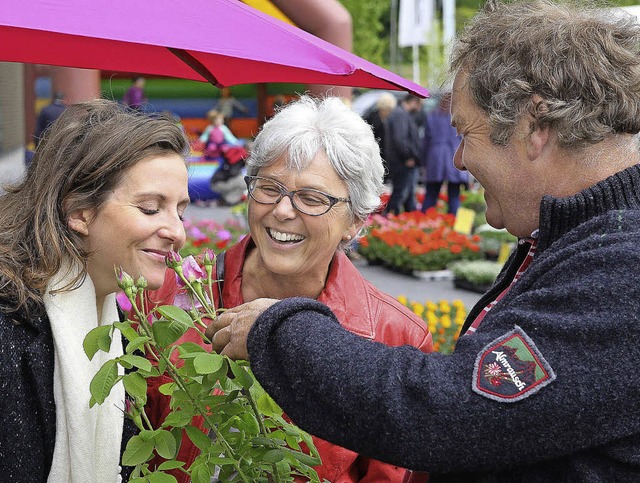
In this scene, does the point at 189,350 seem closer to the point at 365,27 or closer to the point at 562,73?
the point at 562,73

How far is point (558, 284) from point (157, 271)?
3.66ft

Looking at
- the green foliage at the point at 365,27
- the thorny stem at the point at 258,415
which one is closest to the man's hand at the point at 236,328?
the thorny stem at the point at 258,415

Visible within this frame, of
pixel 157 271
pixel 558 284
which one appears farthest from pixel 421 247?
pixel 558 284

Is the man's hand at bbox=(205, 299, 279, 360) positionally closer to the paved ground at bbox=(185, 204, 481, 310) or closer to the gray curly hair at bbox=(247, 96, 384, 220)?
the gray curly hair at bbox=(247, 96, 384, 220)

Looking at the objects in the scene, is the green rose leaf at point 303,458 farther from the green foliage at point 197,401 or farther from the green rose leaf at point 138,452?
the green rose leaf at point 138,452

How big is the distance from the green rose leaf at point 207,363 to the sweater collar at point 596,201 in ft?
2.14

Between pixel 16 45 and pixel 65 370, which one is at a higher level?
pixel 16 45

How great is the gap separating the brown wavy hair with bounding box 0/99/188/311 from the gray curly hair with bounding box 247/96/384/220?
46 centimetres

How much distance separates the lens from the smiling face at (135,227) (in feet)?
7.12

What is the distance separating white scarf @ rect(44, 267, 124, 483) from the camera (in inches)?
80.0

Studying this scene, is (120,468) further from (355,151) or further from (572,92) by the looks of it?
(572,92)

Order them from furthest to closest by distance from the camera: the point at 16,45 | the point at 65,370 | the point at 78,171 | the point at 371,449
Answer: the point at 16,45, the point at 78,171, the point at 65,370, the point at 371,449

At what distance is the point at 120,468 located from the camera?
85.0 inches

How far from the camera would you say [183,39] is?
6.70 ft
